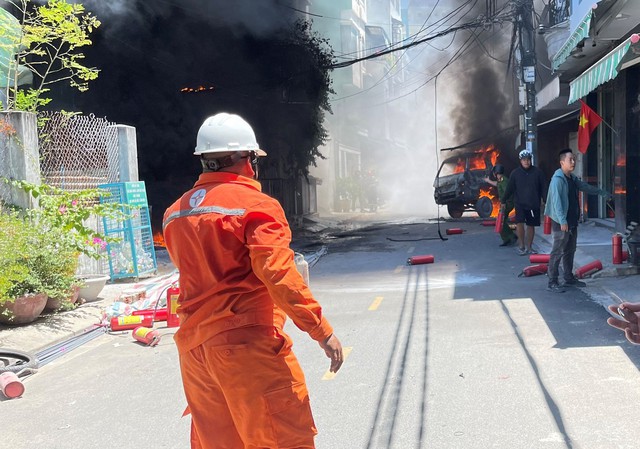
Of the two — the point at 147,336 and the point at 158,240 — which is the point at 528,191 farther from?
the point at 158,240

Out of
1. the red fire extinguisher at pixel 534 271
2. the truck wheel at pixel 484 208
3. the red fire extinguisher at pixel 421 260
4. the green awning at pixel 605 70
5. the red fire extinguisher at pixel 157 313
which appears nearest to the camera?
the green awning at pixel 605 70

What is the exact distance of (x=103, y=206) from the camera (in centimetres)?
877

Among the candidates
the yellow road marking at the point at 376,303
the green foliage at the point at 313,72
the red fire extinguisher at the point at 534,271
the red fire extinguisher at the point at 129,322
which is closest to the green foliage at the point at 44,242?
the red fire extinguisher at the point at 129,322

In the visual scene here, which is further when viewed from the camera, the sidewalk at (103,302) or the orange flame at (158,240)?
the orange flame at (158,240)

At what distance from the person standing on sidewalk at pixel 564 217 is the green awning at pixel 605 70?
1.04m

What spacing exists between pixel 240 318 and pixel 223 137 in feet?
2.67

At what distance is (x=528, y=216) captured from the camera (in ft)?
39.0

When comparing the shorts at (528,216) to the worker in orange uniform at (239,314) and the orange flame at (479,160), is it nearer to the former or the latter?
the worker in orange uniform at (239,314)

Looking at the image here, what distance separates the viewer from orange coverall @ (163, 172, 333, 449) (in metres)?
2.58

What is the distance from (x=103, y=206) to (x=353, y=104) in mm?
39854

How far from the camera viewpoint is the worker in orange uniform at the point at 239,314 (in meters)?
2.58

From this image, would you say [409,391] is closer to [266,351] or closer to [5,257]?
[266,351]

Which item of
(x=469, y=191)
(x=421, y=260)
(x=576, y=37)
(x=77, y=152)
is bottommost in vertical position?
(x=421, y=260)

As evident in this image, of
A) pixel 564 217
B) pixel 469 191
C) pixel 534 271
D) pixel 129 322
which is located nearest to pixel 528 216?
pixel 534 271
